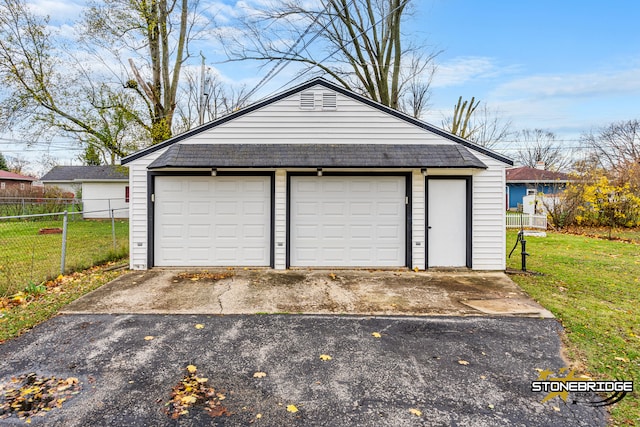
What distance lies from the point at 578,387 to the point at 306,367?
250 centimetres

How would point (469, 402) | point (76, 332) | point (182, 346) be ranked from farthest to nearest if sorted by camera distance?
point (76, 332), point (182, 346), point (469, 402)

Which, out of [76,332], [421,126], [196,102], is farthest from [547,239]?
[196,102]

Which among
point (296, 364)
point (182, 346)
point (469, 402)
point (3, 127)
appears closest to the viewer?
point (469, 402)

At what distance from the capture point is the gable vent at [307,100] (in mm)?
7801

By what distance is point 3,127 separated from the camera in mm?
12148

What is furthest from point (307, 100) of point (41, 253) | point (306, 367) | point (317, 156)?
point (41, 253)

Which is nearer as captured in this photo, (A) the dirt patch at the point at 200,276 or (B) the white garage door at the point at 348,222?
(A) the dirt patch at the point at 200,276

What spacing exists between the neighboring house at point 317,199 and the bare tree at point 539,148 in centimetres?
3532

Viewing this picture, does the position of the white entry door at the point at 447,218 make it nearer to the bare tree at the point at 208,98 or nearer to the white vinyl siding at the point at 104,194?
the bare tree at the point at 208,98

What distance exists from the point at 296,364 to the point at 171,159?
5338mm

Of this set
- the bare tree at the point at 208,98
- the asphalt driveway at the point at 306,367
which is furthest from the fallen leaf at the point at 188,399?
the bare tree at the point at 208,98

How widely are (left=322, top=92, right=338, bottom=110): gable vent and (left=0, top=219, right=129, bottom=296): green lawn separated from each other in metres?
6.63

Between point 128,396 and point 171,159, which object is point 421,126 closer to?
point 171,159

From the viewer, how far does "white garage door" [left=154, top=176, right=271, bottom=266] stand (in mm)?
7746
